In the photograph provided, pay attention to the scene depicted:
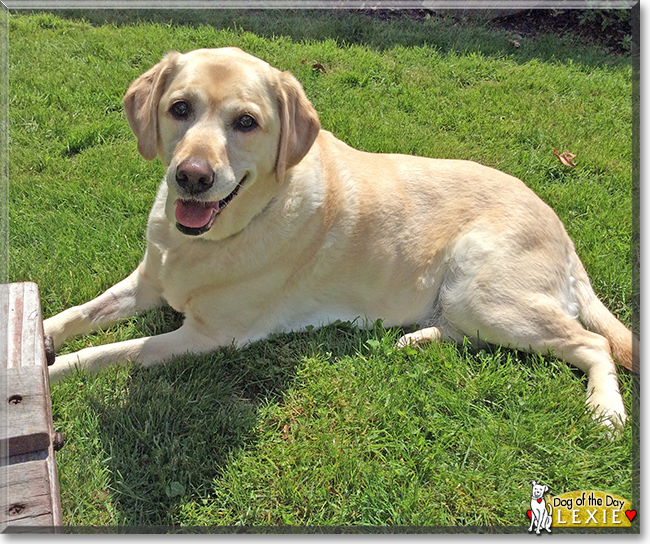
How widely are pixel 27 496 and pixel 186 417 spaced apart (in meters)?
1.00

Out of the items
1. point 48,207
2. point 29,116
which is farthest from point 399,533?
point 29,116

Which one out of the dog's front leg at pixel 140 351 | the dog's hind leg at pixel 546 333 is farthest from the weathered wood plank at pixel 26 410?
the dog's hind leg at pixel 546 333

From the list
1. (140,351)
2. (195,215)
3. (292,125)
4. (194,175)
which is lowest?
(140,351)

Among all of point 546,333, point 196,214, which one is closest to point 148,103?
point 196,214

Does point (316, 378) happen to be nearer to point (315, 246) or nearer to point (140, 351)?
point (315, 246)

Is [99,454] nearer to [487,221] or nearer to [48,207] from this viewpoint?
[48,207]

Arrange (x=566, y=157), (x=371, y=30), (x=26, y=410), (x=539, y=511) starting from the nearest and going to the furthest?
(x=26, y=410), (x=539, y=511), (x=566, y=157), (x=371, y=30)

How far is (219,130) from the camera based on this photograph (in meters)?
2.70

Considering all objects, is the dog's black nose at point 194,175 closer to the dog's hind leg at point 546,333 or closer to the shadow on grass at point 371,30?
the dog's hind leg at point 546,333

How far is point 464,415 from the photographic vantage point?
288 centimetres

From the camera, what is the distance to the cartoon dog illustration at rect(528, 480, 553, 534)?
2436 mm

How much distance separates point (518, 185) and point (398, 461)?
199 cm

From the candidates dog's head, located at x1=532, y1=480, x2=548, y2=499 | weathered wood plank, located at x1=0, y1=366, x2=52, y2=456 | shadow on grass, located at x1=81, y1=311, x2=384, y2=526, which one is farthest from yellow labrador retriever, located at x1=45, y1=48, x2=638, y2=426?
weathered wood plank, located at x1=0, y1=366, x2=52, y2=456

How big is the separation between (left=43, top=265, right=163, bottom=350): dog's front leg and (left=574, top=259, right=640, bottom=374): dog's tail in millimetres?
2655
